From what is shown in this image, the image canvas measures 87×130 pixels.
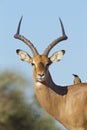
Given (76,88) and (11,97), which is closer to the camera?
(76,88)

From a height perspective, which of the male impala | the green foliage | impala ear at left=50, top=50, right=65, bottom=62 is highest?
impala ear at left=50, top=50, right=65, bottom=62

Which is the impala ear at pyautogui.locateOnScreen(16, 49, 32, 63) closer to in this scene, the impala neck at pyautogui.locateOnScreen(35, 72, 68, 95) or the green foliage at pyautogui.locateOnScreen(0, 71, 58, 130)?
the impala neck at pyautogui.locateOnScreen(35, 72, 68, 95)

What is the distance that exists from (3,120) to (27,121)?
1870 mm

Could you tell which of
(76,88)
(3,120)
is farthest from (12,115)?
(76,88)

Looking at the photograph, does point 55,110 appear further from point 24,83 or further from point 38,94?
point 24,83

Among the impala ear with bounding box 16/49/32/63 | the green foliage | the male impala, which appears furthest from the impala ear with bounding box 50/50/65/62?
the green foliage

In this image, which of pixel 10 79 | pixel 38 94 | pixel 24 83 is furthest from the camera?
pixel 10 79

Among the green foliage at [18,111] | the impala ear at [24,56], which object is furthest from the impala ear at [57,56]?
the green foliage at [18,111]

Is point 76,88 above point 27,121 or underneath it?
above

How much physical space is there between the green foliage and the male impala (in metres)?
16.5

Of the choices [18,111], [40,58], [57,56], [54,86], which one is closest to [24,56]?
[40,58]

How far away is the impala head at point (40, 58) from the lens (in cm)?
1831

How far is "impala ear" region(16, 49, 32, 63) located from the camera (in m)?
19.2

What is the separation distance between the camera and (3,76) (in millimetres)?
38469
